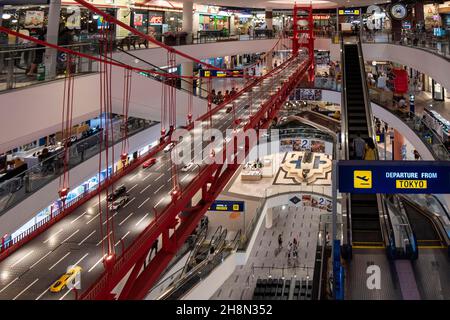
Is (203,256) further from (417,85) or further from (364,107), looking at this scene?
(417,85)

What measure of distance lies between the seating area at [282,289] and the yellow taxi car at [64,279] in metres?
10.8

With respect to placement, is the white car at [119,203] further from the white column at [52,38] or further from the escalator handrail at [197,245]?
the escalator handrail at [197,245]

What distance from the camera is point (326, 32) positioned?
99.4ft

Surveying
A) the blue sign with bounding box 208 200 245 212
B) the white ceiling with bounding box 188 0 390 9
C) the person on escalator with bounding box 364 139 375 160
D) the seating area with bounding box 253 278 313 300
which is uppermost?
the white ceiling with bounding box 188 0 390 9

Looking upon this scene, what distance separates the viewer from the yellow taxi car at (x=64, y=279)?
512 centimetres

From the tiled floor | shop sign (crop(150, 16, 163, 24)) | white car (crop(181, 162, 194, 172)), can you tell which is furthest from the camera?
shop sign (crop(150, 16, 163, 24))

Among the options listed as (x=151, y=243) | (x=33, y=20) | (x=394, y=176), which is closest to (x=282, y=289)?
(x=394, y=176)

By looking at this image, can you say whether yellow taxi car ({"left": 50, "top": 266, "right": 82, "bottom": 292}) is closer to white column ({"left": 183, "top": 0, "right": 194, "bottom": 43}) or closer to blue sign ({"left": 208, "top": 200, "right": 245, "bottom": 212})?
blue sign ({"left": 208, "top": 200, "right": 245, "bottom": 212})

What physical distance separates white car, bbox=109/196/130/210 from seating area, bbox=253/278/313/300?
8920mm

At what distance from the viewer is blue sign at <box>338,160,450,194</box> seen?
24.8 ft

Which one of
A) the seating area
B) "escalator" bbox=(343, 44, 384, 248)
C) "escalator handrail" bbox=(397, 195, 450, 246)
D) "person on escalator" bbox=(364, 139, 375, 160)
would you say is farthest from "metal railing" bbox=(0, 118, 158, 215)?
the seating area
